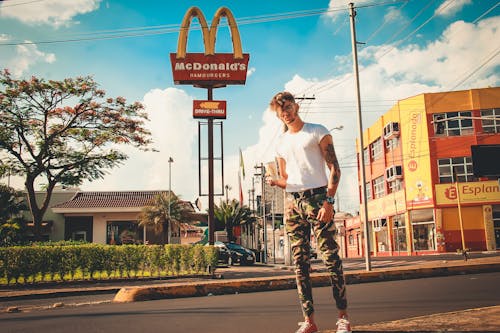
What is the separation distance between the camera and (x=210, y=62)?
63.0 feet

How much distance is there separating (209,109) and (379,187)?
29986 mm

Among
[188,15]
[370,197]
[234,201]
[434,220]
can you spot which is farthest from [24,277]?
[370,197]

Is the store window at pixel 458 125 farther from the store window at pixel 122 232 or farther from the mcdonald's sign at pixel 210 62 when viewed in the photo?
the store window at pixel 122 232

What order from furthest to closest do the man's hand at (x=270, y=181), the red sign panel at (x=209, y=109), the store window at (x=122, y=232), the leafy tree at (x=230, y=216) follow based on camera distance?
the leafy tree at (x=230, y=216)
the store window at (x=122, y=232)
the red sign panel at (x=209, y=109)
the man's hand at (x=270, y=181)

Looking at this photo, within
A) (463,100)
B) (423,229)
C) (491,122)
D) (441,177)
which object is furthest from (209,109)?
(491,122)

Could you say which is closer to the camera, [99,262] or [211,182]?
[99,262]

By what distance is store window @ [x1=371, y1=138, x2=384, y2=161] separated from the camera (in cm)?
4300

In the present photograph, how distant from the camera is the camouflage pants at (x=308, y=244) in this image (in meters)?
3.35

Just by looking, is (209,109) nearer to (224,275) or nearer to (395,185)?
(224,275)

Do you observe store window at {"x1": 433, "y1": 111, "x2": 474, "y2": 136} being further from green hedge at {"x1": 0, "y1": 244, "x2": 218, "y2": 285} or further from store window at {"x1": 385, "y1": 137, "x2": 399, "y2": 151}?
green hedge at {"x1": 0, "y1": 244, "x2": 218, "y2": 285}

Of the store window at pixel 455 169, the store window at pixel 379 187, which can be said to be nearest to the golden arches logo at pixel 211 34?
the store window at pixel 455 169

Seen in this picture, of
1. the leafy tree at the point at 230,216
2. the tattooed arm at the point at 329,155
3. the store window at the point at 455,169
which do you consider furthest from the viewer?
the leafy tree at the point at 230,216

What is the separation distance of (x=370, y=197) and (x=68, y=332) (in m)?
45.4

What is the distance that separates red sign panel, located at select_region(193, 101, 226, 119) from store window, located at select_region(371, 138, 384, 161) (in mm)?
27404
